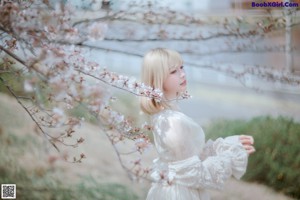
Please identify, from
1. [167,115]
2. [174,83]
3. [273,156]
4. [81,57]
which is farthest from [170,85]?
[273,156]

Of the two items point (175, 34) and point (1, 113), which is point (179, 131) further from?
point (1, 113)

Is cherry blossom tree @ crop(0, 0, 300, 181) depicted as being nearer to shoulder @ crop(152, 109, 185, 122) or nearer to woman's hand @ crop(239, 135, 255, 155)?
shoulder @ crop(152, 109, 185, 122)

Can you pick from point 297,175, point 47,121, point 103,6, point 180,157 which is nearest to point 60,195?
point 47,121

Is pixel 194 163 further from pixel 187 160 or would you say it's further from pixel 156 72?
pixel 156 72

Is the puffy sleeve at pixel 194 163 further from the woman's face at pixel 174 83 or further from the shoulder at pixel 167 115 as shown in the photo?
the woman's face at pixel 174 83

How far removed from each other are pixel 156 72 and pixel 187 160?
1.50 feet

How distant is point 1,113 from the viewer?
2844mm

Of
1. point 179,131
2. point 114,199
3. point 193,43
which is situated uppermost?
point 193,43

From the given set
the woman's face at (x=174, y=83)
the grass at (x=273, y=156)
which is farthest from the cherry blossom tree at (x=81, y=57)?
the grass at (x=273, y=156)

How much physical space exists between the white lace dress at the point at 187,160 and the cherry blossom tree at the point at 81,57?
0.10 m

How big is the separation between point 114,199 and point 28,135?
0.64m

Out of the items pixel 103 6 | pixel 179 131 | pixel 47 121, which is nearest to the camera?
pixel 179 131

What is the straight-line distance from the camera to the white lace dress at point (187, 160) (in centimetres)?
226

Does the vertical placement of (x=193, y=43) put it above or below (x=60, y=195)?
above
